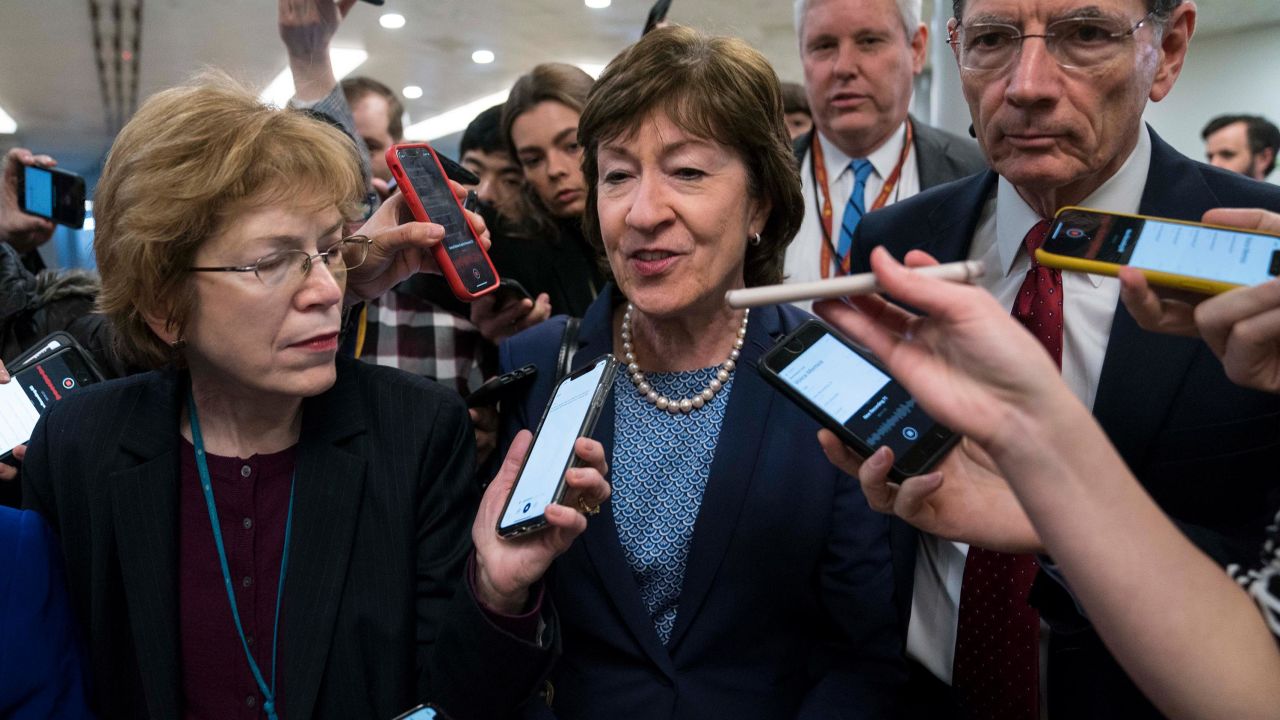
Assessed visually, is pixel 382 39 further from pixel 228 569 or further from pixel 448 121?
pixel 228 569

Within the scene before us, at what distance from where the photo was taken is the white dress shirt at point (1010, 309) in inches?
62.9

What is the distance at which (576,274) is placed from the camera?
273cm

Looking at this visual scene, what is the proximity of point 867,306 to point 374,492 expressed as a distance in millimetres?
861

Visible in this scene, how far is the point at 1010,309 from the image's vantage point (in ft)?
5.59

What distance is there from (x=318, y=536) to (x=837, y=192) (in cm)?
215

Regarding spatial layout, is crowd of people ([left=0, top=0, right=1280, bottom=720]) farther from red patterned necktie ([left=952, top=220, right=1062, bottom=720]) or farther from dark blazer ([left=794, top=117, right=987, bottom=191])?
dark blazer ([left=794, top=117, right=987, bottom=191])

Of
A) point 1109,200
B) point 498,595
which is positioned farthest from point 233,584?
point 1109,200

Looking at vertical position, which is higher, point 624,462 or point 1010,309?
point 1010,309

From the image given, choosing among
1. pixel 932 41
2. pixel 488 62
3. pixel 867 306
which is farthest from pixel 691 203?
pixel 488 62

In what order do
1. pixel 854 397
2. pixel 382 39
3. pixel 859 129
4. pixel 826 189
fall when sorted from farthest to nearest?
pixel 382 39, pixel 826 189, pixel 859 129, pixel 854 397

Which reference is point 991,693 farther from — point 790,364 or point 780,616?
point 790,364

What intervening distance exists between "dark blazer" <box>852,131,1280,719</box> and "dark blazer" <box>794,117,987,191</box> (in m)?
1.48

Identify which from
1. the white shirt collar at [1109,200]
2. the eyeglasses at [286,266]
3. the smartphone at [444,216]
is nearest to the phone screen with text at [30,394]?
the eyeglasses at [286,266]

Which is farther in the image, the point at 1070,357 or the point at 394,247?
the point at 394,247
